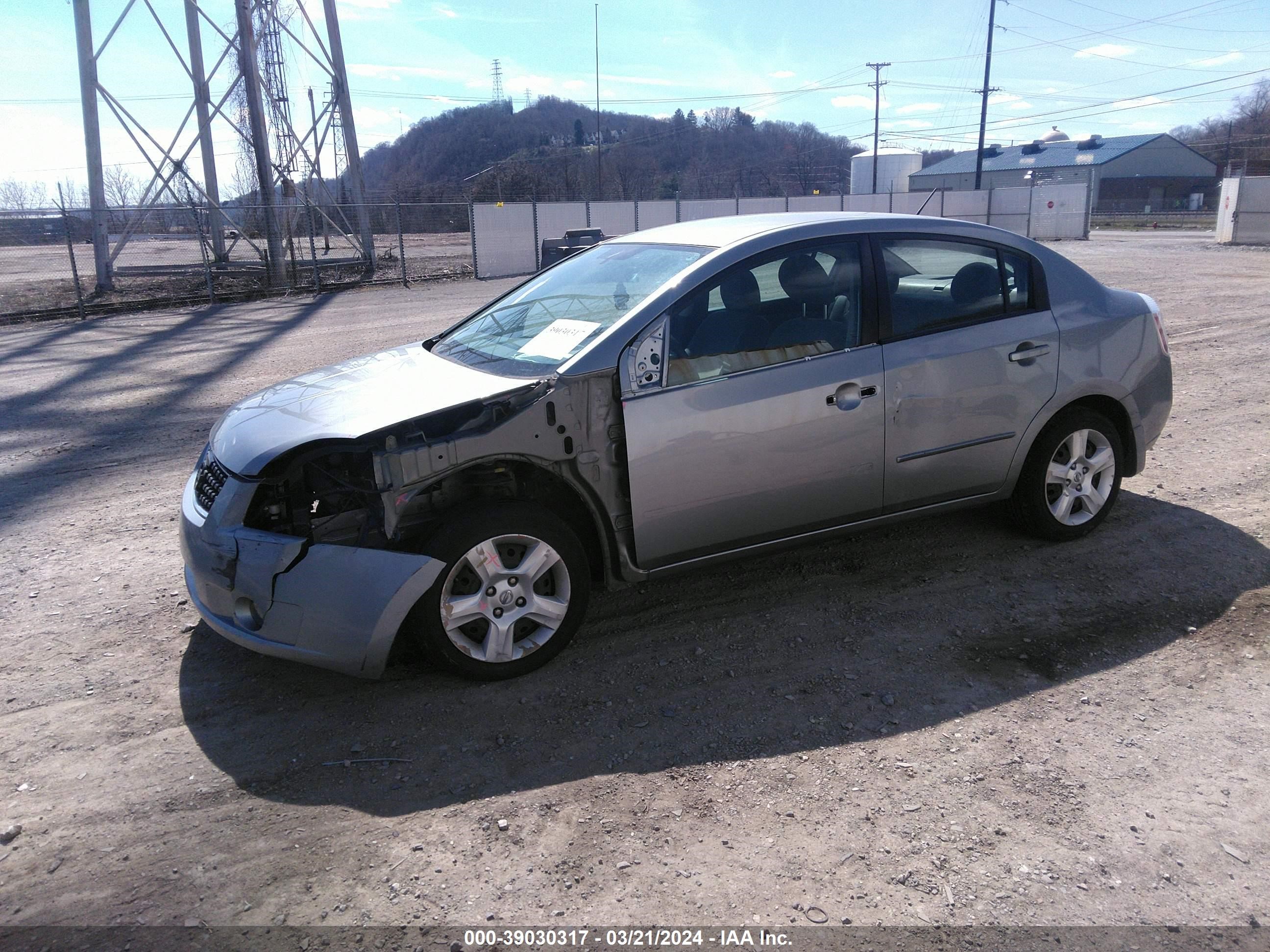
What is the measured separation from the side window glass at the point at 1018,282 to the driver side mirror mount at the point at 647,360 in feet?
6.56

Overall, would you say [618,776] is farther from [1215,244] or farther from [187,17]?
[1215,244]

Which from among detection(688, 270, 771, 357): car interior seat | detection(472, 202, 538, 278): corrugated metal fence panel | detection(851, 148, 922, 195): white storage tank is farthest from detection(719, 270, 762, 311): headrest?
detection(851, 148, 922, 195): white storage tank

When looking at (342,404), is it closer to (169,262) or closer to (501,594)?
(501,594)

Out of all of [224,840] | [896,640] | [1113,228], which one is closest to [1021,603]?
[896,640]

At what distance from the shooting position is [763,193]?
71.4m

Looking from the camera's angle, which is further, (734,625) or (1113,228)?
(1113,228)

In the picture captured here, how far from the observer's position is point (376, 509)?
11.7 ft

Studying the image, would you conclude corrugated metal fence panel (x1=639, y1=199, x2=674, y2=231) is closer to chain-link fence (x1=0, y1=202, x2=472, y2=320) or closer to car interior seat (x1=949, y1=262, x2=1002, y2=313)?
chain-link fence (x1=0, y1=202, x2=472, y2=320)

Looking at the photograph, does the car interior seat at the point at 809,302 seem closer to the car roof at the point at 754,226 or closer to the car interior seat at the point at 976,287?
the car roof at the point at 754,226

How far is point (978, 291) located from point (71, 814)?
4.44m

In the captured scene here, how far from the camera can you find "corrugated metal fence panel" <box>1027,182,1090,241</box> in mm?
38781

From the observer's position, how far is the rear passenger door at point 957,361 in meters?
4.26

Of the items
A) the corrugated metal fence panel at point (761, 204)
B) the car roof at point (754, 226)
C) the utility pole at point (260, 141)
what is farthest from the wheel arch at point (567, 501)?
the corrugated metal fence panel at point (761, 204)

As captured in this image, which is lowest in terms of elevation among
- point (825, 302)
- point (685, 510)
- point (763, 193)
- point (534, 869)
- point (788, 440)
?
point (534, 869)
